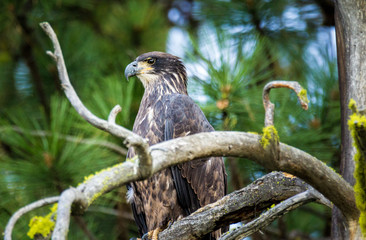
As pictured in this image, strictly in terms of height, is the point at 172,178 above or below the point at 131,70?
below

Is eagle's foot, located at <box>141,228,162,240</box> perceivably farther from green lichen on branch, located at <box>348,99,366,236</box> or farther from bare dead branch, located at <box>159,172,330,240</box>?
green lichen on branch, located at <box>348,99,366,236</box>

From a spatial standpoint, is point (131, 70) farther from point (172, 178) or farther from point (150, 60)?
point (172, 178)

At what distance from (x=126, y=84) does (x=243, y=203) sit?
2.50 m

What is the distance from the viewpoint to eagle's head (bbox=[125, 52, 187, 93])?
427 centimetres

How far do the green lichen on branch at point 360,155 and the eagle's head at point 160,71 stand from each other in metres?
2.30

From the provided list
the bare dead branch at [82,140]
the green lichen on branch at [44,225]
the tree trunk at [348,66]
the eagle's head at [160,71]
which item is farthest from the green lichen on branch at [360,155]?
the bare dead branch at [82,140]

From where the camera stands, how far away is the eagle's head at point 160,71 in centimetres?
427

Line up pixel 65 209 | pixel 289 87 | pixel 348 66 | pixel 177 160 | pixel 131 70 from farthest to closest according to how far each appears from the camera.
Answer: pixel 131 70, pixel 348 66, pixel 289 87, pixel 177 160, pixel 65 209

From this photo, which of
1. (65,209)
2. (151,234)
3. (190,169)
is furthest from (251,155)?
(151,234)

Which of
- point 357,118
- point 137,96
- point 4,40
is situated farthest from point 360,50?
point 4,40

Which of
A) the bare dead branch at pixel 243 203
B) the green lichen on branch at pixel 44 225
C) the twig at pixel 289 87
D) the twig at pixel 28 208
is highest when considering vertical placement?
the twig at pixel 289 87

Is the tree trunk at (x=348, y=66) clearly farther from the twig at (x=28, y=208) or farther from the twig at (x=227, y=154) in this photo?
the twig at (x=28, y=208)

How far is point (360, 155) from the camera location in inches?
81.1

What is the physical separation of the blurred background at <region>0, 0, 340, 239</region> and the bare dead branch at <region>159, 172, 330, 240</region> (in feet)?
2.78
